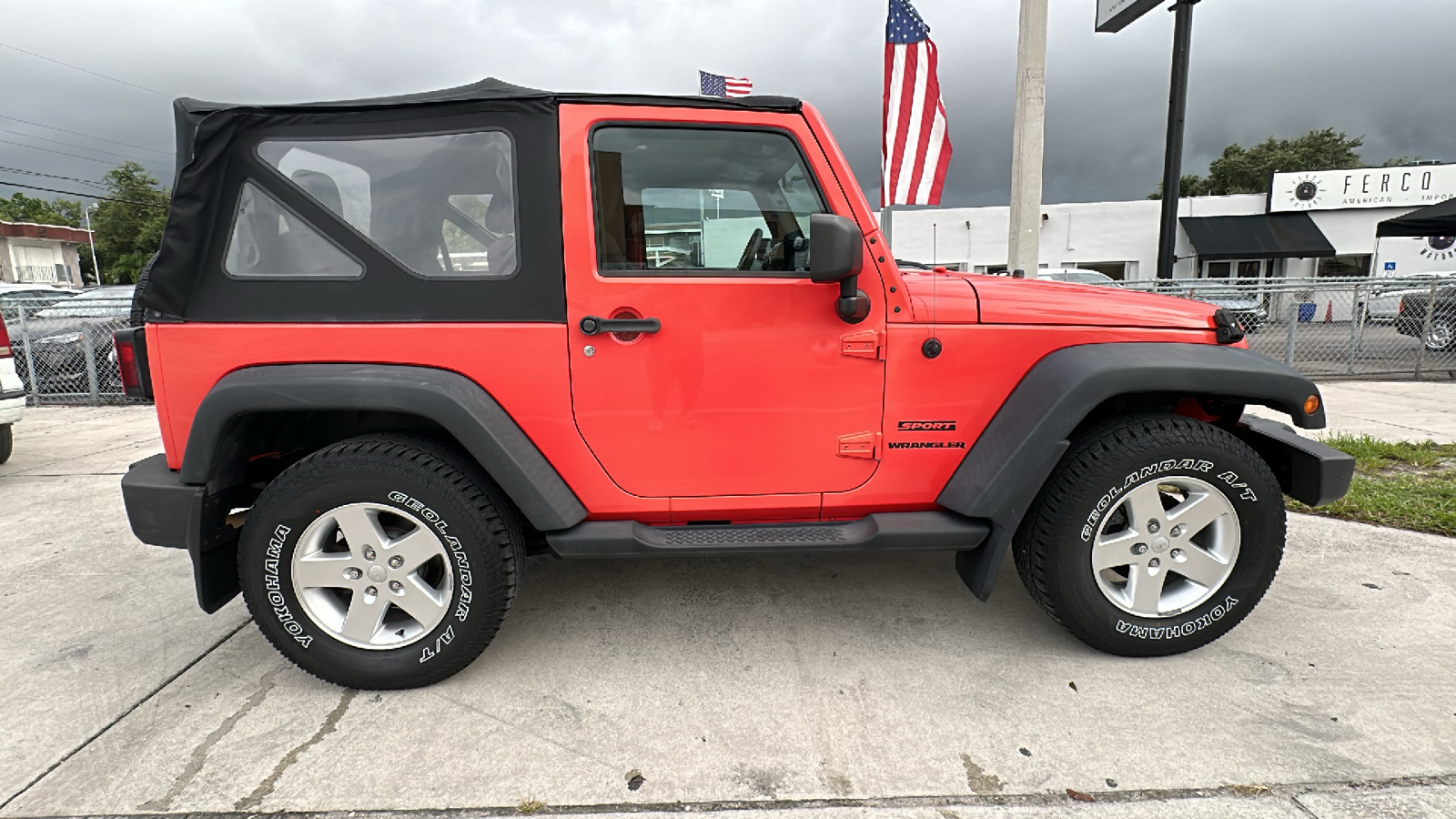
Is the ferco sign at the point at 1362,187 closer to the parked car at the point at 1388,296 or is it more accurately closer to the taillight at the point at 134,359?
the parked car at the point at 1388,296

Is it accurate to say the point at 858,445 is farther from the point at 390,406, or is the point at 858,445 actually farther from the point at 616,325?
the point at 390,406

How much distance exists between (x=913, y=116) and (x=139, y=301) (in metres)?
5.66

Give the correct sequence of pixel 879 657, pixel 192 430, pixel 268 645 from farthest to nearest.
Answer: pixel 268 645
pixel 879 657
pixel 192 430

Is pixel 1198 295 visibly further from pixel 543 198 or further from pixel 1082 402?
pixel 543 198

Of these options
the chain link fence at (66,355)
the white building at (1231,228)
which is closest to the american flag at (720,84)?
the chain link fence at (66,355)

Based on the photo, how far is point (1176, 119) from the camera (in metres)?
8.52

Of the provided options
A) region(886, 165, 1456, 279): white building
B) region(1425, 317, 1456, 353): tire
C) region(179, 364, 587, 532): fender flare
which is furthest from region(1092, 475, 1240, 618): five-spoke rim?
region(886, 165, 1456, 279): white building

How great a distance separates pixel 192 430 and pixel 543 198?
1.30 metres

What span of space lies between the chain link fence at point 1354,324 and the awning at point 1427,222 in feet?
3.63

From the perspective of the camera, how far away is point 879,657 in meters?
2.51

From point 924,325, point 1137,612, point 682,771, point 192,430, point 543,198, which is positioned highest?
point 543,198

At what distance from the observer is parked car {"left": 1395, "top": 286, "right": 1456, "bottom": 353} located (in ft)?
28.4

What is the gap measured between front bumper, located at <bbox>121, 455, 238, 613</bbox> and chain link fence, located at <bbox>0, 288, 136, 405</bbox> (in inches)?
321

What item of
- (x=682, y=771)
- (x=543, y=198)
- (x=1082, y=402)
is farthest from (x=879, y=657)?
(x=543, y=198)
